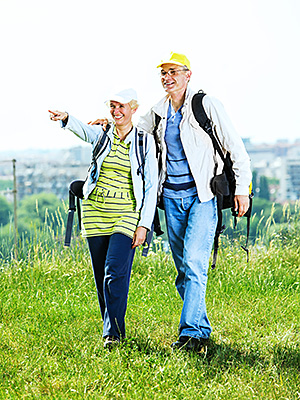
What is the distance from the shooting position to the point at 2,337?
4.19 metres

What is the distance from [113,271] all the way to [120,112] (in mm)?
1081

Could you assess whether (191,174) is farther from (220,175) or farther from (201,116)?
(201,116)

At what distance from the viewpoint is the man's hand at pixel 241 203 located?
3945 millimetres

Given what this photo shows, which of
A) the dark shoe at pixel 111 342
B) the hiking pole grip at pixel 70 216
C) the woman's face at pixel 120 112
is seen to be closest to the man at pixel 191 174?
the woman's face at pixel 120 112

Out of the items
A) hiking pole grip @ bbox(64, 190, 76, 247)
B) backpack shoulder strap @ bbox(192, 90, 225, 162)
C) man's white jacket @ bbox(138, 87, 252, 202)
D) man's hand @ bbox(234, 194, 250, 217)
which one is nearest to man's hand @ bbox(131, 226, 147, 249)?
man's white jacket @ bbox(138, 87, 252, 202)

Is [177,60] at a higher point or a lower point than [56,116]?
higher

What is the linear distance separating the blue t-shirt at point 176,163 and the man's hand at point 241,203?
Result: 305 mm

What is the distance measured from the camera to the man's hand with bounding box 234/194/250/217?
3945 mm

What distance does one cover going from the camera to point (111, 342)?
3830mm

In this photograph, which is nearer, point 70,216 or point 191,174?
point 191,174

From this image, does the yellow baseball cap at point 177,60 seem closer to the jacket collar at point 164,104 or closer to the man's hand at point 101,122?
the jacket collar at point 164,104

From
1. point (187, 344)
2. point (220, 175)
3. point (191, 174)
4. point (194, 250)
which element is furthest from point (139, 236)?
point (187, 344)

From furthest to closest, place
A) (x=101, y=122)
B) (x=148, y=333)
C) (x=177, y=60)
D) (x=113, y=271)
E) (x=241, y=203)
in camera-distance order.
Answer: (x=148, y=333) → (x=101, y=122) → (x=241, y=203) → (x=177, y=60) → (x=113, y=271)

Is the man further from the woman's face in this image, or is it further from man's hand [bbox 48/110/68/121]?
man's hand [bbox 48/110/68/121]
